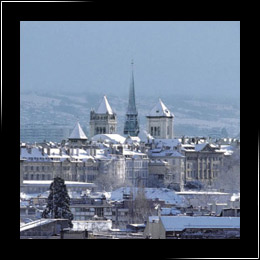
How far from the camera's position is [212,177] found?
27172 millimetres

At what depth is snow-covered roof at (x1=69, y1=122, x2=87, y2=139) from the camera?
104 ft

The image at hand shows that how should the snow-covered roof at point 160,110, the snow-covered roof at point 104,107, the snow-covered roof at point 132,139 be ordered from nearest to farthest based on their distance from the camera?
the snow-covered roof at point 160,110 → the snow-covered roof at point 132,139 → the snow-covered roof at point 104,107

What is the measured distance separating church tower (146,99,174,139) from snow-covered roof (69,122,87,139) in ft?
9.34

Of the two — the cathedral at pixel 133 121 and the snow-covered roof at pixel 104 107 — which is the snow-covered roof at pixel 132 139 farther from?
the snow-covered roof at pixel 104 107

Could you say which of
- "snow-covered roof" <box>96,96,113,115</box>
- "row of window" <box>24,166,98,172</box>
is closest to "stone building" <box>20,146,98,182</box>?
"row of window" <box>24,166,98,172</box>

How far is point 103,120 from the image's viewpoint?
33906mm

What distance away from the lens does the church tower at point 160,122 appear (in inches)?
1304

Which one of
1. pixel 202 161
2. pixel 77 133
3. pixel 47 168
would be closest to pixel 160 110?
pixel 77 133

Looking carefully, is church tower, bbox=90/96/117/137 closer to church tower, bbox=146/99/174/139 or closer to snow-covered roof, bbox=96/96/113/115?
snow-covered roof, bbox=96/96/113/115

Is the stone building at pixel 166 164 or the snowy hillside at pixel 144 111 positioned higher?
the snowy hillside at pixel 144 111

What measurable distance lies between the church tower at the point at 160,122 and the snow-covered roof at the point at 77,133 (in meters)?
2.85

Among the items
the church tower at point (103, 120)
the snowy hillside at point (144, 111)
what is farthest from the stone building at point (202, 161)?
the church tower at point (103, 120)
